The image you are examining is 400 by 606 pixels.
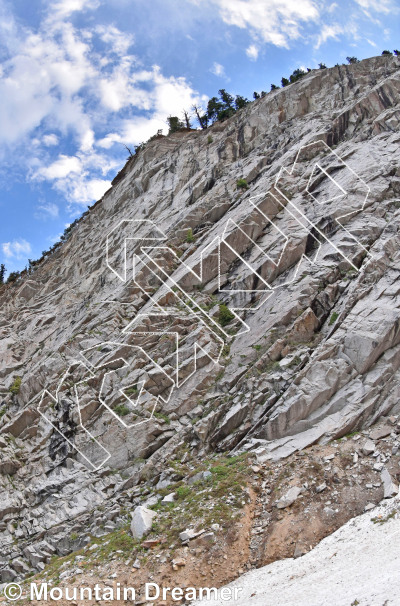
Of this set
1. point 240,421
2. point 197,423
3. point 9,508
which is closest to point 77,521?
point 9,508

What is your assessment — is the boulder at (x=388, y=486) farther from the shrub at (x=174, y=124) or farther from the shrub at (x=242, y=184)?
the shrub at (x=174, y=124)

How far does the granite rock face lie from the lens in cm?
1543

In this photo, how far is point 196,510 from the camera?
42.1 ft

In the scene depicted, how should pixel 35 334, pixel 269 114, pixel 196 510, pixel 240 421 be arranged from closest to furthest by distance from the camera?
pixel 196 510
pixel 240 421
pixel 35 334
pixel 269 114

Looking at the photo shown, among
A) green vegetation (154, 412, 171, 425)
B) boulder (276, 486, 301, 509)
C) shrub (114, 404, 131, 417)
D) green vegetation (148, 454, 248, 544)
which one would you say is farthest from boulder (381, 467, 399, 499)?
shrub (114, 404, 131, 417)

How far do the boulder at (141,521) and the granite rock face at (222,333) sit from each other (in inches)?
69.3

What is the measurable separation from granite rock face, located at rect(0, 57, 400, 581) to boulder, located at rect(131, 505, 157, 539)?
1.76 meters

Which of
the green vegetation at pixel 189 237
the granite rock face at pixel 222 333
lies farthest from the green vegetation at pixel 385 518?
the green vegetation at pixel 189 237

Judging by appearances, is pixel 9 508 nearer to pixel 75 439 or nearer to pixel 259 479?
pixel 75 439

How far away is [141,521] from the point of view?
42.8ft

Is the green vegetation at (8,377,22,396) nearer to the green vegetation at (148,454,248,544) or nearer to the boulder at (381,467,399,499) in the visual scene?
the green vegetation at (148,454,248,544)

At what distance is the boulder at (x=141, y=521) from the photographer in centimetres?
1284

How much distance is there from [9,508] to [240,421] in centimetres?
1081

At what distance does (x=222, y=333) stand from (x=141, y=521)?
32.5 ft
